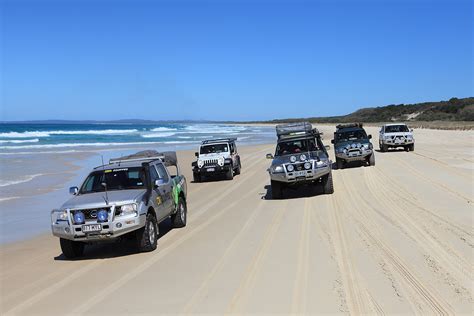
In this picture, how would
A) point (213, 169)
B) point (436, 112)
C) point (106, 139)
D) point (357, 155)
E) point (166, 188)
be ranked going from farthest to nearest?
point (436, 112)
point (106, 139)
point (357, 155)
point (213, 169)
point (166, 188)

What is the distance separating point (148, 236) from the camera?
9445 millimetres

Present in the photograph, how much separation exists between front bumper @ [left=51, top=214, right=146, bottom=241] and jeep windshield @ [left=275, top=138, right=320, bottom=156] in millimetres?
8465

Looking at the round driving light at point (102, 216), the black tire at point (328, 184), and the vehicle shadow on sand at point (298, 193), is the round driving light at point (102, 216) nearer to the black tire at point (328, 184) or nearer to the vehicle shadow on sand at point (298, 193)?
the vehicle shadow on sand at point (298, 193)

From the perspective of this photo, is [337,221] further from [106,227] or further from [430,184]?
[430,184]

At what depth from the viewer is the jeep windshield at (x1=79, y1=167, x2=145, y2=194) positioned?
403 inches

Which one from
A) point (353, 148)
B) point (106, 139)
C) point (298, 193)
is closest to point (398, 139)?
point (353, 148)

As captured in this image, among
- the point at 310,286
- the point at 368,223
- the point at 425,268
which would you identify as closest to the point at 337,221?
the point at 368,223

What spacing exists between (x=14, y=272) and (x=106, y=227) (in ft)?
5.38

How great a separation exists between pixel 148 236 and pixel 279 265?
2.65 m

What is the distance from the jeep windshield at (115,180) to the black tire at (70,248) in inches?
44.1

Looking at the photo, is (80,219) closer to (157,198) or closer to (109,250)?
(109,250)

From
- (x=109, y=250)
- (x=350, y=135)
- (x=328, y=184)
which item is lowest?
(x=109, y=250)

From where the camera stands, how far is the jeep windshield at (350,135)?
944 inches

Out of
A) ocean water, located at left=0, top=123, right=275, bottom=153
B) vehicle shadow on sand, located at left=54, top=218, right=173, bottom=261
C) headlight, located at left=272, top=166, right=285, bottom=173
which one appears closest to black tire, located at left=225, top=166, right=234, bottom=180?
headlight, located at left=272, top=166, right=285, bottom=173
